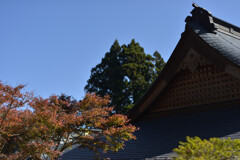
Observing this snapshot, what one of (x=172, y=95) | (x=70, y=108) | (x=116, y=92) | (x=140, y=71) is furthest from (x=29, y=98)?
(x=140, y=71)

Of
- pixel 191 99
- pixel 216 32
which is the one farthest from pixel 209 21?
pixel 191 99

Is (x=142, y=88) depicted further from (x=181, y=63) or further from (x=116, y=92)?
(x=181, y=63)

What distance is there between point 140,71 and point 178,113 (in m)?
15.1

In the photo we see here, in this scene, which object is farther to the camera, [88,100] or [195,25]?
[195,25]

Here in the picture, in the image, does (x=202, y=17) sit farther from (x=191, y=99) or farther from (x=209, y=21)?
(x=191, y=99)

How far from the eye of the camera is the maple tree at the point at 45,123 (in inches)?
251

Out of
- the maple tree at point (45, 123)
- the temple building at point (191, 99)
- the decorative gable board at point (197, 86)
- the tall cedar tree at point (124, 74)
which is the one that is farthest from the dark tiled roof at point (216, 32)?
the tall cedar tree at point (124, 74)

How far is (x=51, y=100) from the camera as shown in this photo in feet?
23.3

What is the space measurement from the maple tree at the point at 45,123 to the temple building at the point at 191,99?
127 cm

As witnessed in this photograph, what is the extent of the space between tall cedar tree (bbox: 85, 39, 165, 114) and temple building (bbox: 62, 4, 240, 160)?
12.4 meters

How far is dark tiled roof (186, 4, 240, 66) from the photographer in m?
8.38

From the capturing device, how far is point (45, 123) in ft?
21.4

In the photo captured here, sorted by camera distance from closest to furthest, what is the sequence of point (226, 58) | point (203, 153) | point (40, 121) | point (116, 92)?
1. point (203, 153)
2. point (40, 121)
3. point (226, 58)
4. point (116, 92)

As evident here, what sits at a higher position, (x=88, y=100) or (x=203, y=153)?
(x=88, y=100)
